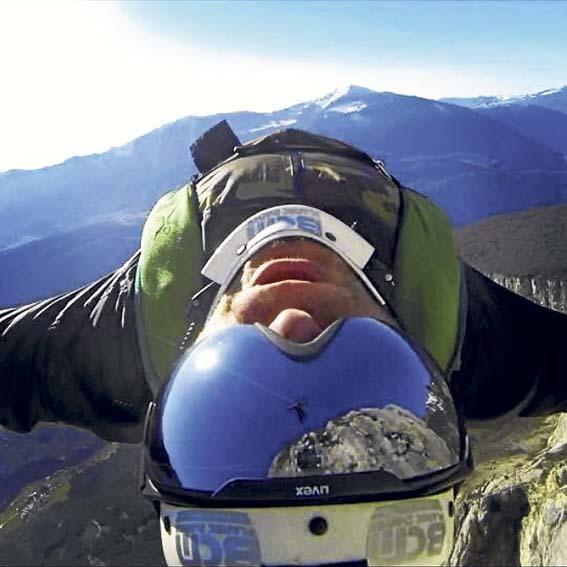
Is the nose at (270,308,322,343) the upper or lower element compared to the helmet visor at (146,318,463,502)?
upper

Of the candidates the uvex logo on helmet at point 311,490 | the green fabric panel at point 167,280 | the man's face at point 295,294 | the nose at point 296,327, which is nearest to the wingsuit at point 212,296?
the green fabric panel at point 167,280

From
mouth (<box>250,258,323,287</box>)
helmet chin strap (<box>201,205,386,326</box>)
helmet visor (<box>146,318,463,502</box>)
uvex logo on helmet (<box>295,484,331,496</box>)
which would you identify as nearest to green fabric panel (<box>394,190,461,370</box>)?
helmet chin strap (<box>201,205,386,326</box>)

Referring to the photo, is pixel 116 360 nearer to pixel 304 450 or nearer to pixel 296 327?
pixel 296 327

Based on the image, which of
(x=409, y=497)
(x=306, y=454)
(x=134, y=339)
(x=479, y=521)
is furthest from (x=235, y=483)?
(x=479, y=521)

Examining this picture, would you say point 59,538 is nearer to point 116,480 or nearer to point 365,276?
point 116,480

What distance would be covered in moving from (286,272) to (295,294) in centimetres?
9

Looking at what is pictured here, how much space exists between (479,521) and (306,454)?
6.23m

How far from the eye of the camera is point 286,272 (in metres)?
1.52

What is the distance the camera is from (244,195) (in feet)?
5.91

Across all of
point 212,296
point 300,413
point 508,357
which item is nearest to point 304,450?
point 300,413

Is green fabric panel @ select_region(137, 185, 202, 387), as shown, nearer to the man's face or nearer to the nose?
the man's face

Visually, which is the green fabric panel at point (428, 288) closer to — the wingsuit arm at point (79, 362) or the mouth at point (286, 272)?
the mouth at point (286, 272)

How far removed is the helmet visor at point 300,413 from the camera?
3.88 ft

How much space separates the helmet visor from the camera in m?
1.18
